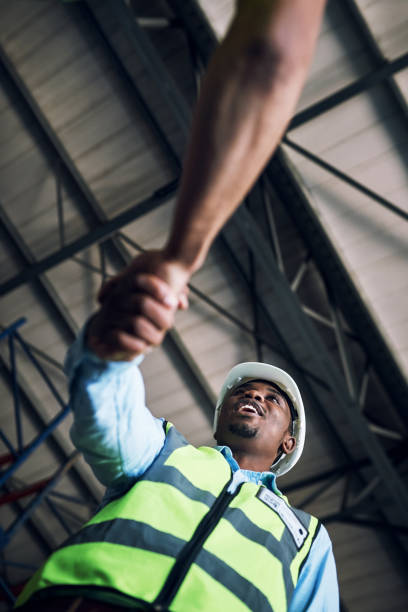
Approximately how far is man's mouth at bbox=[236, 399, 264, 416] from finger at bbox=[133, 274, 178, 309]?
2212 millimetres

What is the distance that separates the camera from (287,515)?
8.30 ft

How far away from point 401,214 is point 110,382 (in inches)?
224

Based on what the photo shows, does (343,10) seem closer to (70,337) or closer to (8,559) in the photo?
(70,337)

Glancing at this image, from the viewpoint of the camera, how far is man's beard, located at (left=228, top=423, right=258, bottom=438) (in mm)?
3150

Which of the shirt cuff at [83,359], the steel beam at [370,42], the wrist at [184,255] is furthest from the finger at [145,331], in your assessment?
the steel beam at [370,42]

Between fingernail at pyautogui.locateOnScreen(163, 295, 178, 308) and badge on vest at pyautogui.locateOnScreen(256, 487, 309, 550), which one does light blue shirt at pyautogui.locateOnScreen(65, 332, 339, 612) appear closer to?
badge on vest at pyautogui.locateOnScreen(256, 487, 309, 550)

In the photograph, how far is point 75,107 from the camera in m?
7.78

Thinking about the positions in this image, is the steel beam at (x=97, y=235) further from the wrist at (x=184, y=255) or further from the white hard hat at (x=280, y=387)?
the wrist at (x=184, y=255)

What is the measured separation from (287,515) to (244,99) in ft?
6.99

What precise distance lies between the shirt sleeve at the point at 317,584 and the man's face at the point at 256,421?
2.21 ft

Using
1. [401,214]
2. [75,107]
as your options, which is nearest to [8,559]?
[75,107]

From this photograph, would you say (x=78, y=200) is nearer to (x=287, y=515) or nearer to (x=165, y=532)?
(x=287, y=515)

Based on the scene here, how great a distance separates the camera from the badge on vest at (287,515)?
2.47 meters

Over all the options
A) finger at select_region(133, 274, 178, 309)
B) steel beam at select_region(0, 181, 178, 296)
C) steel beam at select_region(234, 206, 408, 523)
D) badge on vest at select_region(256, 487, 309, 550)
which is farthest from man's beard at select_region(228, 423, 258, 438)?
steel beam at select_region(0, 181, 178, 296)
